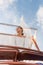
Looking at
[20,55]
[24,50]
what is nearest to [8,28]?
[24,50]

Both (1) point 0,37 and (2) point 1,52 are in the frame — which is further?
(1) point 0,37

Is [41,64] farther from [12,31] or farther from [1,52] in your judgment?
[12,31]

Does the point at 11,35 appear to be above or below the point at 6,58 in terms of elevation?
above

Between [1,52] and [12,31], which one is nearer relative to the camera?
[1,52]

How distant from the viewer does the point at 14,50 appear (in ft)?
5.33

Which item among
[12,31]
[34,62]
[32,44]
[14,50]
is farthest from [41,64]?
[12,31]

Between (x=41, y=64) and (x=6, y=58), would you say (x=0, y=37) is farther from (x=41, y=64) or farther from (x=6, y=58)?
(x=41, y=64)

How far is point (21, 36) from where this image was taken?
1915mm

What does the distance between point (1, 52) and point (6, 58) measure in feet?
0.19

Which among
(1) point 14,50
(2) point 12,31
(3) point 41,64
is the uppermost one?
(2) point 12,31

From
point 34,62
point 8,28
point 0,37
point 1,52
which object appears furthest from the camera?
point 8,28

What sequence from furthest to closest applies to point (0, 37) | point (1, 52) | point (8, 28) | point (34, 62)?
1. point (8, 28)
2. point (0, 37)
3. point (34, 62)
4. point (1, 52)

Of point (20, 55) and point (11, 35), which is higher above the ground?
point (11, 35)

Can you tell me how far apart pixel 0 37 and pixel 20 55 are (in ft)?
1.02
